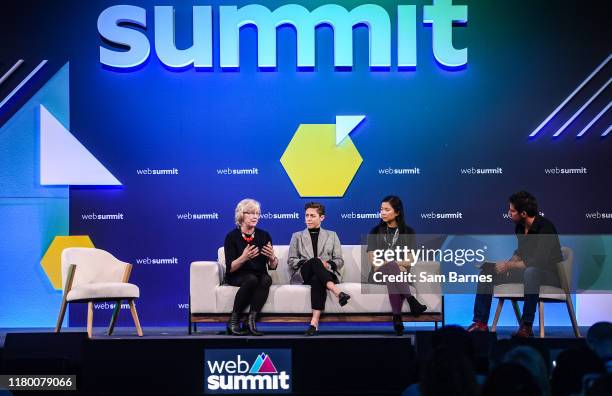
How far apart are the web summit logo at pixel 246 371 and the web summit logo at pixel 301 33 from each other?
4.68 meters

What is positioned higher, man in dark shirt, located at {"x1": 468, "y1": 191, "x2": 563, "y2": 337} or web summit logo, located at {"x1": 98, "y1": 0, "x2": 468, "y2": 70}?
web summit logo, located at {"x1": 98, "y1": 0, "x2": 468, "y2": 70}

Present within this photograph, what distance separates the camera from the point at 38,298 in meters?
7.70

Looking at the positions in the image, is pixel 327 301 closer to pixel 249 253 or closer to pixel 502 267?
pixel 249 253

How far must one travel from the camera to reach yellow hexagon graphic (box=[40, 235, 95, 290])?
25.2 ft

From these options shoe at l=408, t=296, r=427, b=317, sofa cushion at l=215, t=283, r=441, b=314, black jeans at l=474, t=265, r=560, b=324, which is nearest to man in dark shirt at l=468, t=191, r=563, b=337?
black jeans at l=474, t=265, r=560, b=324

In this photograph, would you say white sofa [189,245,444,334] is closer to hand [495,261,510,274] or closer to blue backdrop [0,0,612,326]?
hand [495,261,510,274]

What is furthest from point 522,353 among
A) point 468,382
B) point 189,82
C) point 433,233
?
point 189,82

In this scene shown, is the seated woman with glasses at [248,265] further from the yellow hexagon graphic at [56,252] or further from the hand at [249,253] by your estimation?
the yellow hexagon graphic at [56,252]

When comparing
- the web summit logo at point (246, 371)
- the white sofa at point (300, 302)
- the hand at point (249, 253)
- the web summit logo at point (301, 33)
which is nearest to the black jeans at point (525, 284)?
the white sofa at point (300, 302)

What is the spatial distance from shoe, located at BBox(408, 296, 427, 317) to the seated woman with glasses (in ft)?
3.47

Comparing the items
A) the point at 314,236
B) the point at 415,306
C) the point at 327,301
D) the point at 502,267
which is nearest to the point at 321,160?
the point at 314,236

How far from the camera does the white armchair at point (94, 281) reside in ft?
21.4

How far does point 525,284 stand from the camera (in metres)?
6.33

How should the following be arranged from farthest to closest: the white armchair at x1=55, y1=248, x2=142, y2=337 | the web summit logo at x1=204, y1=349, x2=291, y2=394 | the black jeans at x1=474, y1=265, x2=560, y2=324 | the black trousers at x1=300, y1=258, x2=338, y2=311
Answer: the white armchair at x1=55, y1=248, x2=142, y2=337 → the black trousers at x1=300, y1=258, x2=338, y2=311 → the black jeans at x1=474, y1=265, x2=560, y2=324 → the web summit logo at x1=204, y1=349, x2=291, y2=394
